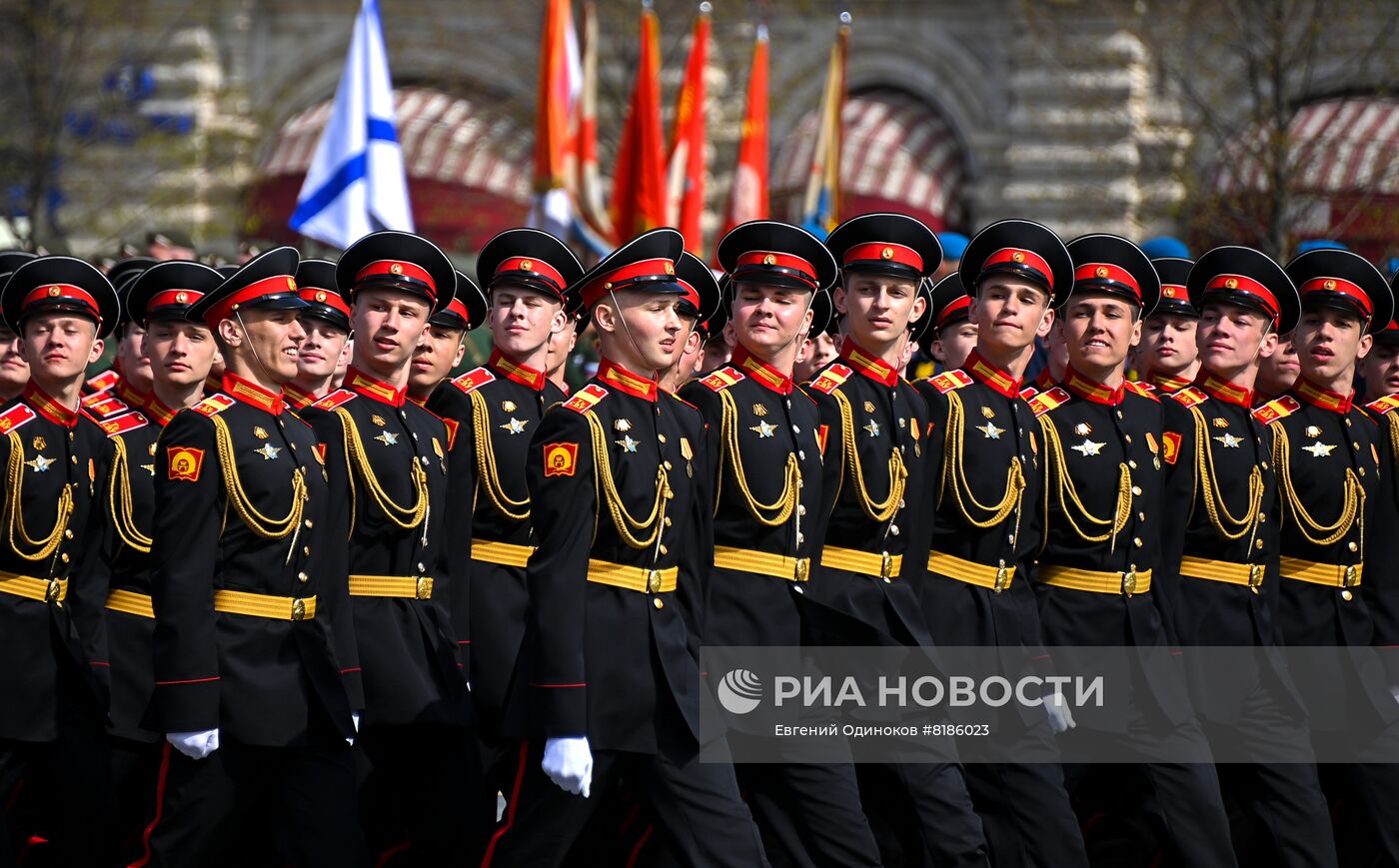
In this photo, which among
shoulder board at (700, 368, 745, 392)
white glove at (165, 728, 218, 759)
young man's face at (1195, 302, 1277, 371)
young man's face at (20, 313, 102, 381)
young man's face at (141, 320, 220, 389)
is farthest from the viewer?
young man's face at (1195, 302, 1277, 371)

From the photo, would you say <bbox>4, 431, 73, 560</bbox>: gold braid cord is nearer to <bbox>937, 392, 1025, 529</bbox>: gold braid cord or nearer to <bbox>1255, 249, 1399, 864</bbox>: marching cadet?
<bbox>937, 392, 1025, 529</bbox>: gold braid cord

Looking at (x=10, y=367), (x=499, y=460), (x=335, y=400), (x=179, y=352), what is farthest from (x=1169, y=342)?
(x=10, y=367)

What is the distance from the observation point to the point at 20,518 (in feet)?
21.7

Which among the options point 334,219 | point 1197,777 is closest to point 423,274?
point 1197,777

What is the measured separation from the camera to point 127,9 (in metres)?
20.7

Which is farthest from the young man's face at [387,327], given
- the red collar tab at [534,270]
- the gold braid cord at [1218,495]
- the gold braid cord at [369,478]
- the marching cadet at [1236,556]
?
the gold braid cord at [1218,495]

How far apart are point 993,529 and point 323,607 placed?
209 cm

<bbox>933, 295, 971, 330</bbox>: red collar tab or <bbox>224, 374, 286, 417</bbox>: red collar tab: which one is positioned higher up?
<bbox>933, 295, 971, 330</bbox>: red collar tab

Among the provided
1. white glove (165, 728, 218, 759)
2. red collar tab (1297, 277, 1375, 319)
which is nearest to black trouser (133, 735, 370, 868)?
white glove (165, 728, 218, 759)

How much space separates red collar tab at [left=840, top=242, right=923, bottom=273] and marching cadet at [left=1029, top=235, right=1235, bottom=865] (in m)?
0.66

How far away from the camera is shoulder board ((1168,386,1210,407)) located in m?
7.27

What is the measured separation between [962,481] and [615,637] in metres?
1.58

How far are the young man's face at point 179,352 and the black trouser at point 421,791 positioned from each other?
5.11 feet

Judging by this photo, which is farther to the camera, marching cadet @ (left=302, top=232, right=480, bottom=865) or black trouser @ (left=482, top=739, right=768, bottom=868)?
marching cadet @ (left=302, top=232, right=480, bottom=865)
